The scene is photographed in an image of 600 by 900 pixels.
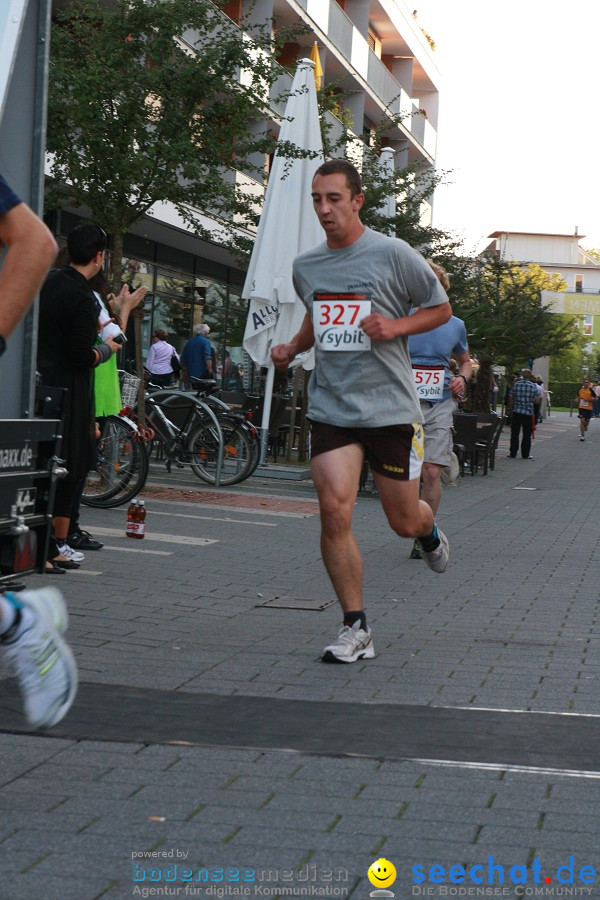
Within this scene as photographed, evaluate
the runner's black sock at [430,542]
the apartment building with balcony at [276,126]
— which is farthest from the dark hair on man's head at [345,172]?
the apartment building with balcony at [276,126]

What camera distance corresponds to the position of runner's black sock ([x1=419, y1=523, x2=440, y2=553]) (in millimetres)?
6793

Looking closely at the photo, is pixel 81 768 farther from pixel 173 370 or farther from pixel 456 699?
pixel 173 370

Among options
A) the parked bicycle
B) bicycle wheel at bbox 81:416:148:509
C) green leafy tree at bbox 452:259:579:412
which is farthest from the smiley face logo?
green leafy tree at bbox 452:259:579:412

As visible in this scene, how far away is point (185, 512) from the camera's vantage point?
39.2 feet

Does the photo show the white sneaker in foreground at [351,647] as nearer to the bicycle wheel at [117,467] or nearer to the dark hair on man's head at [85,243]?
the dark hair on man's head at [85,243]

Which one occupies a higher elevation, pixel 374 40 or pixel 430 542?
pixel 374 40

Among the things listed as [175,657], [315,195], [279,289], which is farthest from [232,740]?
[279,289]

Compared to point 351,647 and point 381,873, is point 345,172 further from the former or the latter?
point 381,873

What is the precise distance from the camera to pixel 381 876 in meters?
3.09

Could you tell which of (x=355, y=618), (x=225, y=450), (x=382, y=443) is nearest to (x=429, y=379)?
(x=382, y=443)

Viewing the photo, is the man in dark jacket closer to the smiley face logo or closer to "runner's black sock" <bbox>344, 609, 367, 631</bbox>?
"runner's black sock" <bbox>344, 609, 367, 631</bbox>

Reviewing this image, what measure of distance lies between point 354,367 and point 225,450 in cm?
857

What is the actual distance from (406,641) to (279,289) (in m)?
9.60

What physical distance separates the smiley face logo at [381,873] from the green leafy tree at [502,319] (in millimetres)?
18098
